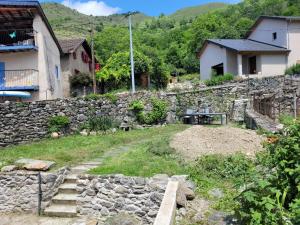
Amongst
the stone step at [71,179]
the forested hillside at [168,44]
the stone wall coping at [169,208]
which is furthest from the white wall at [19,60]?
the stone wall coping at [169,208]

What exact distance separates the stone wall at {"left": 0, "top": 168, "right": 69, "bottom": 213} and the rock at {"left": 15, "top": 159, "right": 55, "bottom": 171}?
25 centimetres

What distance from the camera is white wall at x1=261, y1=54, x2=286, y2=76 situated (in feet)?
100

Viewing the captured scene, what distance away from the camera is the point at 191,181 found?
887 cm

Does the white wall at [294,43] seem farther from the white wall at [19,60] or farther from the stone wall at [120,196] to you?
the stone wall at [120,196]

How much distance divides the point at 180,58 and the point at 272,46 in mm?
20401

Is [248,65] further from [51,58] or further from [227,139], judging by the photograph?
[227,139]

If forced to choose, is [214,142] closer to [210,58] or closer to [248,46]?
[248,46]

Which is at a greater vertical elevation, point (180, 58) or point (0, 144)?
point (180, 58)

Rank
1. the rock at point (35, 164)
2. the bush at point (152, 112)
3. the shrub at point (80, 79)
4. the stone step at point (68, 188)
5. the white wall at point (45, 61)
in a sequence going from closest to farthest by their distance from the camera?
the stone step at point (68, 188), the rock at point (35, 164), the bush at point (152, 112), the white wall at point (45, 61), the shrub at point (80, 79)

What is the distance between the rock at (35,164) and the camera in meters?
10.7

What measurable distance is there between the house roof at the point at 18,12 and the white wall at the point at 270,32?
1931cm

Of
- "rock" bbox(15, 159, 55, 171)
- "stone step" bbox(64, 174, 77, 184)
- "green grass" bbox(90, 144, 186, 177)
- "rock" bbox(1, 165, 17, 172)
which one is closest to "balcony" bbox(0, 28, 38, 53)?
"rock" bbox(15, 159, 55, 171)

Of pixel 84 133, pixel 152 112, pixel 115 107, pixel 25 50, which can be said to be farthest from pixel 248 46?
pixel 84 133

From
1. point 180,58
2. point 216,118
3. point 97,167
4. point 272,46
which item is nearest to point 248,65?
point 272,46
